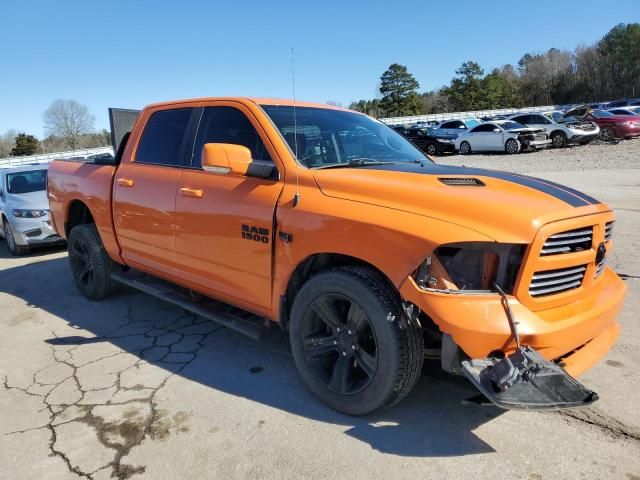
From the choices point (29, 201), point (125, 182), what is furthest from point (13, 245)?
point (125, 182)

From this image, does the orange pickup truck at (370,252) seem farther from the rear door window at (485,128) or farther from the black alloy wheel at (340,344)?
the rear door window at (485,128)

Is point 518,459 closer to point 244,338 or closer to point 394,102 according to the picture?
point 244,338

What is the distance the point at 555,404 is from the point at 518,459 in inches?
21.2

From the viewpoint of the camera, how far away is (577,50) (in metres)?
95.1

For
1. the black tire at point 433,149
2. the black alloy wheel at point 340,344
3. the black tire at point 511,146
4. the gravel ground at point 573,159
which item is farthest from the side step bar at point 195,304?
the black tire at point 433,149

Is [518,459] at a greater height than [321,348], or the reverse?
[321,348]

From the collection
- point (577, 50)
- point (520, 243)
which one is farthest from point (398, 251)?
point (577, 50)

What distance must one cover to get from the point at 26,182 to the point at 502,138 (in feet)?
63.3

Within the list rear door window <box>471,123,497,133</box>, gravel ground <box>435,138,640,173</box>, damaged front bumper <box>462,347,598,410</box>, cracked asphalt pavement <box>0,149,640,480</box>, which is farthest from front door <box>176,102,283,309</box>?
rear door window <box>471,123,497,133</box>

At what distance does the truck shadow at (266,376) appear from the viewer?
2793mm

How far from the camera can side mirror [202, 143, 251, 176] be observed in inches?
127

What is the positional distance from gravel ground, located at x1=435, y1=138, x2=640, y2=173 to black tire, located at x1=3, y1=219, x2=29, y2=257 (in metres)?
14.0

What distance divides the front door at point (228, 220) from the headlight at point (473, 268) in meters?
1.13

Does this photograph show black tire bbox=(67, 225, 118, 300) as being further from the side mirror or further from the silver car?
the silver car
